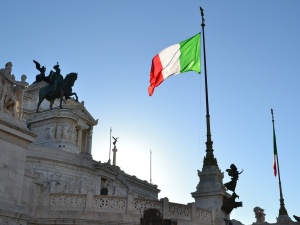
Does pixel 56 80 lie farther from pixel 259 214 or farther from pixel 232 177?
pixel 232 177

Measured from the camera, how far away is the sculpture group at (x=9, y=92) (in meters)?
17.8

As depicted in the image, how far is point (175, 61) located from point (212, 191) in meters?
6.97

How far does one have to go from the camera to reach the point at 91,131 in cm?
6488

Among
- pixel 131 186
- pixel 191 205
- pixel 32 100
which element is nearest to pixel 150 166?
pixel 32 100

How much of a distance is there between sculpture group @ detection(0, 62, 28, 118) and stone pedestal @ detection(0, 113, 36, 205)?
424 mm

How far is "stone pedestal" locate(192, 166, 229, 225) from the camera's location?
57.9 ft

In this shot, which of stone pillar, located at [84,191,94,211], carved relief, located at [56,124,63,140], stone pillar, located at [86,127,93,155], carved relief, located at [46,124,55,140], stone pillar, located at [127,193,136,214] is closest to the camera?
stone pillar, located at [84,191,94,211]

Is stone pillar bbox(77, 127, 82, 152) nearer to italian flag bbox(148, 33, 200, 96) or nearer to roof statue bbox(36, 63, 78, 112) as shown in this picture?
roof statue bbox(36, 63, 78, 112)

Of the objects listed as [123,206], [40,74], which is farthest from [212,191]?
[40,74]

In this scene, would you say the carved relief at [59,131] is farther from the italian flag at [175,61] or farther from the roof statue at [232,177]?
the roof statue at [232,177]

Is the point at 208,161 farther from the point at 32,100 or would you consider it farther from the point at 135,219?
the point at 32,100

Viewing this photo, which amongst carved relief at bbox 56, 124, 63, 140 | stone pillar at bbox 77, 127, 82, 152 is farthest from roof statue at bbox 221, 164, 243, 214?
stone pillar at bbox 77, 127, 82, 152

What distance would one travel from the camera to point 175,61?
2139cm

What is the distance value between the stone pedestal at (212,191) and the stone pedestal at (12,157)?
289 inches
